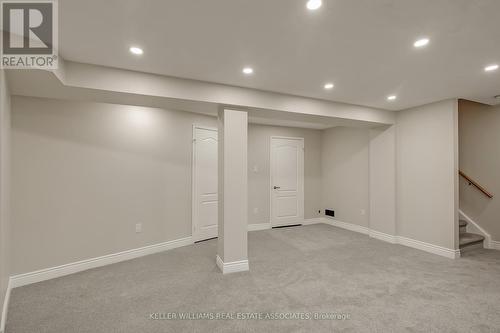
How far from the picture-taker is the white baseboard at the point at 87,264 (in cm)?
274

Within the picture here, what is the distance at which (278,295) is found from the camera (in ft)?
8.36

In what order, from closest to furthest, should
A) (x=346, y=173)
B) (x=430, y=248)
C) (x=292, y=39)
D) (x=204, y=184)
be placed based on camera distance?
(x=292, y=39) → (x=430, y=248) → (x=204, y=184) → (x=346, y=173)

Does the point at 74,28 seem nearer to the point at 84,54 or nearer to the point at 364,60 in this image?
the point at 84,54

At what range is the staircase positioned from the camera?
12.9 feet

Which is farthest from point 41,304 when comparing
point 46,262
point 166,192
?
point 166,192

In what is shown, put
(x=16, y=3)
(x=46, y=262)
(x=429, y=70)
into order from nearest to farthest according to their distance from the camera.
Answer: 1. (x=16, y=3)
2. (x=429, y=70)
3. (x=46, y=262)

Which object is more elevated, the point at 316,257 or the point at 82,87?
the point at 82,87

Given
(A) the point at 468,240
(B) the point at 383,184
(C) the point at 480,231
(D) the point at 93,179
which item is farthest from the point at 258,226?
(C) the point at 480,231

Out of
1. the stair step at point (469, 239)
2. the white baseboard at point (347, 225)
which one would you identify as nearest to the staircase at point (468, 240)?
the stair step at point (469, 239)

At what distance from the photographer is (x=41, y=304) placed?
2.37 meters

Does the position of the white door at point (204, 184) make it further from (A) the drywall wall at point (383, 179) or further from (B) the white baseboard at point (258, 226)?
(A) the drywall wall at point (383, 179)

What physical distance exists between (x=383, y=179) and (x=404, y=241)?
1202mm

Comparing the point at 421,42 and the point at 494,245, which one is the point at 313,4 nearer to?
the point at 421,42

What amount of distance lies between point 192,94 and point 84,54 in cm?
112
